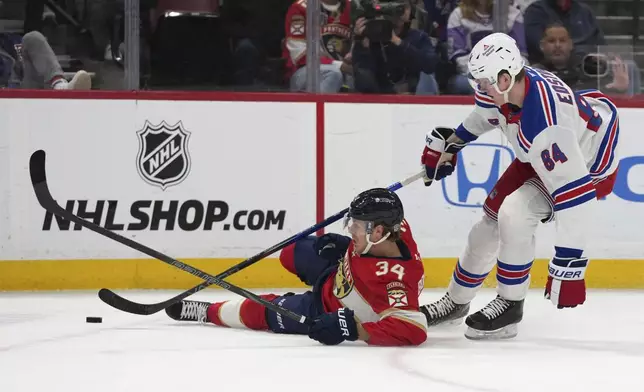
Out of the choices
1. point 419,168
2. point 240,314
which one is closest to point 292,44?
point 419,168

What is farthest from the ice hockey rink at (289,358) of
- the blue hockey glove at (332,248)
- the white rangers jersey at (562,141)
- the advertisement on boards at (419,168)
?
the advertisement on boards at (419,168)

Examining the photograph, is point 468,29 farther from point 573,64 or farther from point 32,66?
point 32,66

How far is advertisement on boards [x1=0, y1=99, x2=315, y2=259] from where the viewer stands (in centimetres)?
512

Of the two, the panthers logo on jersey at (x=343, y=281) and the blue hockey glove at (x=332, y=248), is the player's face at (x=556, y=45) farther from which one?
the panthers logo on jersey at (x=343, y=281)

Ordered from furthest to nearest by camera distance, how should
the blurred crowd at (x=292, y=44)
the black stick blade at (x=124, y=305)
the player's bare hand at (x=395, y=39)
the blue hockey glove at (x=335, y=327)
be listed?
1. the player's bare hand at (x=395, y=39)
2. the blurred crowd at (x=292, y=44)
3. the black stick blade at (x=124, y=305)
4. the blue hockey glove at (x=335, y=327)

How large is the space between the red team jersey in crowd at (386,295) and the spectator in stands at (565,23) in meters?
2.24

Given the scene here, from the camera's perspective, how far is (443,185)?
5352 mm

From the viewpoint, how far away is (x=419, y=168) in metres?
5.33

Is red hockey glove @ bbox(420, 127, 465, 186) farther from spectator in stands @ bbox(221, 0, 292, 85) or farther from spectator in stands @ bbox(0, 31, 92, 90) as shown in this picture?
spectator in stands @ bbox(0, 31, 92, 90)

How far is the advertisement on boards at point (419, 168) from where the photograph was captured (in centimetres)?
532

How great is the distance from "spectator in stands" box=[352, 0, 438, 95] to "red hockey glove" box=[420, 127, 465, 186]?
4.35ft

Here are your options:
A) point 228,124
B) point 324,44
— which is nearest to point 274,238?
point 228,124

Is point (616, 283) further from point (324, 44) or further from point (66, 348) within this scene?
point (66, 348)

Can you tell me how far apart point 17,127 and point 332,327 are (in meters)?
2.30
